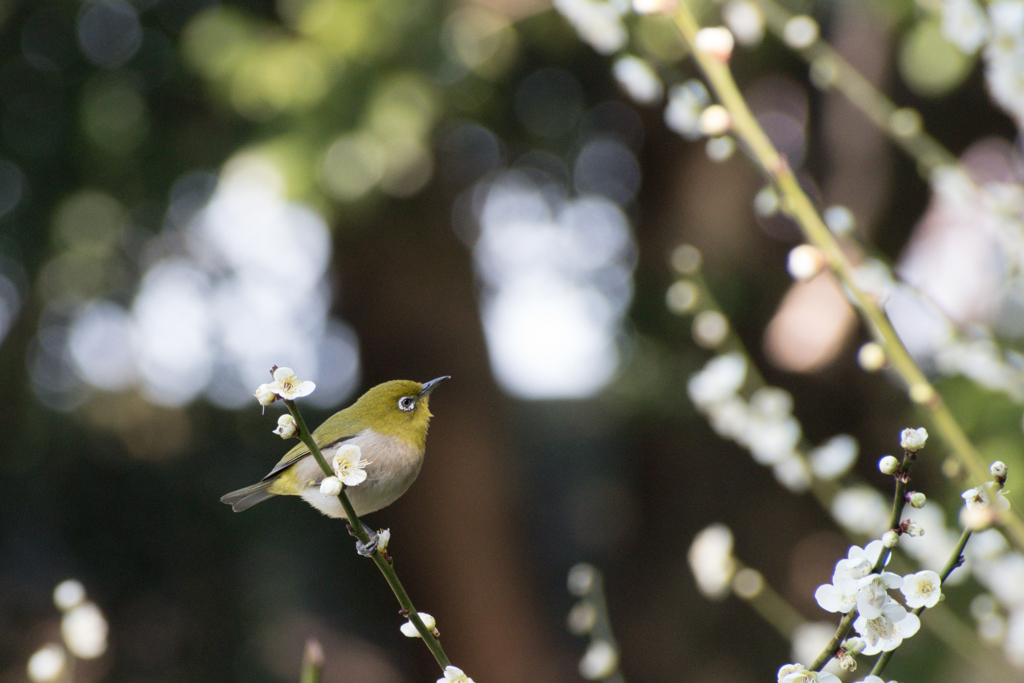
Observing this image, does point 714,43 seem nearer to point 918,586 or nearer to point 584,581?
point 918,586

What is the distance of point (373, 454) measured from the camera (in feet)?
2.89

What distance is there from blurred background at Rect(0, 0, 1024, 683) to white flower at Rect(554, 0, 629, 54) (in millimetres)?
1288

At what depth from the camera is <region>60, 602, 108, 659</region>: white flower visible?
0.96 meters

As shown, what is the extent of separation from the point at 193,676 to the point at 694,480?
2885mm

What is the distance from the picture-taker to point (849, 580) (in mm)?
626

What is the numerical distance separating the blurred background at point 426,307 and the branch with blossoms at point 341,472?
6.53 ft

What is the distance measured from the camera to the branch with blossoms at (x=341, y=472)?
569 mm

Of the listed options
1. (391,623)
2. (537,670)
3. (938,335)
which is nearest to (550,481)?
(391,623)

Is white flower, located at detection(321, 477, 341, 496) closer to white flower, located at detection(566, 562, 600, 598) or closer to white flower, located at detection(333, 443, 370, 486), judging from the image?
white flower, located at detection(333, 443, 370, 486)

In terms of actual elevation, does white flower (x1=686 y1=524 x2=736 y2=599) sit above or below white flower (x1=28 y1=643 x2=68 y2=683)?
below

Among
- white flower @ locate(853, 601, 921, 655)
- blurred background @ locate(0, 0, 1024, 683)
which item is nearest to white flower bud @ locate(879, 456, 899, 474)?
white flower @ locate(853, 601, 921, 655)

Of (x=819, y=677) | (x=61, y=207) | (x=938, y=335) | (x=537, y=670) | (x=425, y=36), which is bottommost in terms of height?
(x=537, y=670)

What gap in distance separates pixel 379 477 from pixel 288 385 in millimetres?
291

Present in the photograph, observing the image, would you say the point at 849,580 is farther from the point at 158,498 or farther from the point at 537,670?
the point at 158,498
